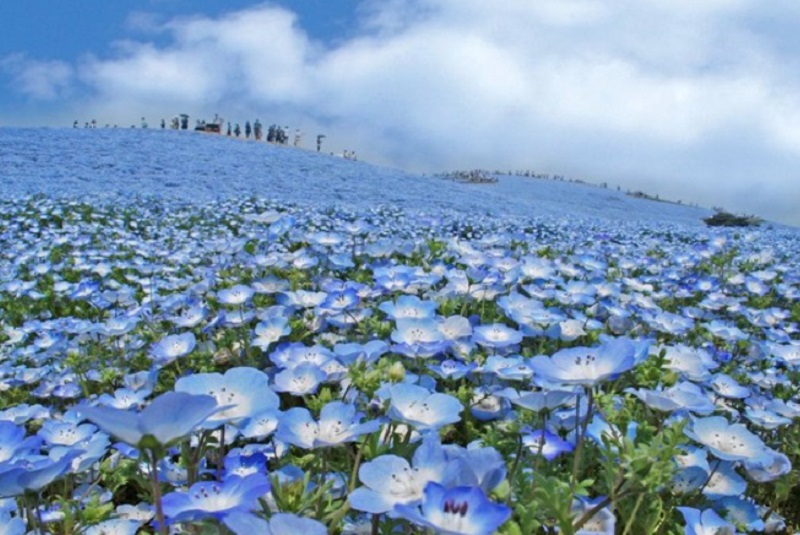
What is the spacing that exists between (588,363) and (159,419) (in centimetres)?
63

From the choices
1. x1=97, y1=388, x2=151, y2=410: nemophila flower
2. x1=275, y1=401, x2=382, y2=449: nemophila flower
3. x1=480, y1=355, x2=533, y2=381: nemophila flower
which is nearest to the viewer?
x1=275, y1=401, x2=382, y2=449: nemophila flower

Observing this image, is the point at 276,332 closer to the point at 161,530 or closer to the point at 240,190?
the point at 161,530

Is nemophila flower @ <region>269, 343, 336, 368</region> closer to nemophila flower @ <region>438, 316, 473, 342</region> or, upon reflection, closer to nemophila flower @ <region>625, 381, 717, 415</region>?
nemophila flower @ <region>438, 316, 473, 342</region>

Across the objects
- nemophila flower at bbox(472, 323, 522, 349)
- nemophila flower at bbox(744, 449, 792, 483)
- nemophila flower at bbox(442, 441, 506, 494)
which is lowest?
nemophila flower at bbox(744, 449, 792, 483)

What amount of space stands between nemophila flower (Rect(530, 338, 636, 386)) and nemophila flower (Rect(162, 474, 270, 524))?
46cm

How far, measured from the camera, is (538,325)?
2.13 m

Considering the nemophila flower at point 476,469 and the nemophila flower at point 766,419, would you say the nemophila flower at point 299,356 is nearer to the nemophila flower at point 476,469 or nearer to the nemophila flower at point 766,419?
the nemophila flower at point 476,469

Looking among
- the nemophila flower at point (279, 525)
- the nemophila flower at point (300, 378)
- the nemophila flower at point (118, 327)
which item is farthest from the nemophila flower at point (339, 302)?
the nemophila flower at point (279, 525)

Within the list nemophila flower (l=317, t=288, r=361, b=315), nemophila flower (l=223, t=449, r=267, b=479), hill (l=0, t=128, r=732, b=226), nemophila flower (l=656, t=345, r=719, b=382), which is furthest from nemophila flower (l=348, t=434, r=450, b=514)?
hill (l=0, t=128, r=732, b=226)

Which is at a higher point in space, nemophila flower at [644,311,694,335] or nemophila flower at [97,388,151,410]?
nemophila flower at [644,311,694,335]

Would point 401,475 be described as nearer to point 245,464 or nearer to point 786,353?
point 245,464

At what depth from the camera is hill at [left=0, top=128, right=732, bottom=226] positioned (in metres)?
13.0

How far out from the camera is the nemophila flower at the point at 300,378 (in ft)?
4.85

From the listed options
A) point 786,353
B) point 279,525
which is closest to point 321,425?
point 279,525
